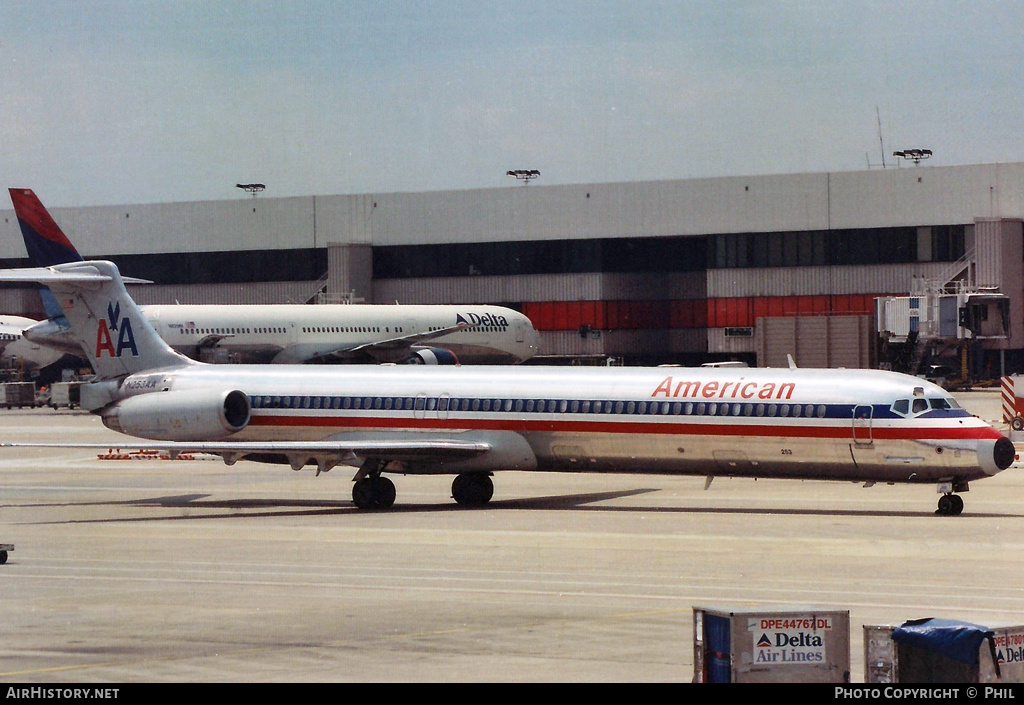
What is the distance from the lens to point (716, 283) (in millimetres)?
97375

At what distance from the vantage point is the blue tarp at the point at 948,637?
39.7 ft

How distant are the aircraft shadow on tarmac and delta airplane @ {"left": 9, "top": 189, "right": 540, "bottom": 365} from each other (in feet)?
137

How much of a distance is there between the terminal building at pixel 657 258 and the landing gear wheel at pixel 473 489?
5099 cm

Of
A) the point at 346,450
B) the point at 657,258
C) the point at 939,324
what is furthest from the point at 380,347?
the point at 346,450

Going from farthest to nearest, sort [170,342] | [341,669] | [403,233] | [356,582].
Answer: [403,233], [170,342], [356,582], [341,669]

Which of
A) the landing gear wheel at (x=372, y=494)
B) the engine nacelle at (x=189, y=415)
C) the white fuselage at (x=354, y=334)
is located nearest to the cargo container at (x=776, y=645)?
the landing gear wheel at (x=372, y=494)

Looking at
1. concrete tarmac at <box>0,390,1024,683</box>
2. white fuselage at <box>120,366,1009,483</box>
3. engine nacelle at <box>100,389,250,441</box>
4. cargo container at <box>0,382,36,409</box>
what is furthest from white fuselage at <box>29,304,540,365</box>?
white fuselage at <box>120,366,1009,483</box>

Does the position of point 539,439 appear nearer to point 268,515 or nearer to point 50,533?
point 268,515

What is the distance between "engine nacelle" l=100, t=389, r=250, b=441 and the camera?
3678cm

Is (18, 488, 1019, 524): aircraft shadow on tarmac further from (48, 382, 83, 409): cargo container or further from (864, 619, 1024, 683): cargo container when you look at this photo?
(48, 382, 83, 409): cargo container

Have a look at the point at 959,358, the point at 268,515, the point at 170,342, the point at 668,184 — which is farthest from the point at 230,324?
the point at 268,515

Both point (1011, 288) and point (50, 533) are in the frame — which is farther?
point (1011, 288)

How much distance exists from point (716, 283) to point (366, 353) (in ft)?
77.4

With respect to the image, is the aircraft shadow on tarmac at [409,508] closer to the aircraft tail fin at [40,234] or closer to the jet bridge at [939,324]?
the aircraft tail fin at [40,234]
